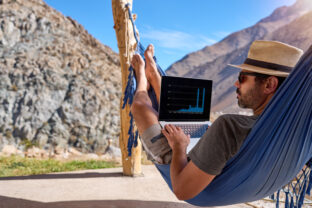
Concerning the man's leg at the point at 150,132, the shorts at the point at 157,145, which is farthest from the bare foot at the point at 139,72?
the shorts at the point at 157,145

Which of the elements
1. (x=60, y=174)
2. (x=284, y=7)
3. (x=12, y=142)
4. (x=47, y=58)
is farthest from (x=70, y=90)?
(x=284, y=7)

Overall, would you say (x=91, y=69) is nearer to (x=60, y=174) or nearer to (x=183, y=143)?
(x=60, y=174)

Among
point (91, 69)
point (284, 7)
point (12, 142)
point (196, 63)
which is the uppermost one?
point (284, 7)

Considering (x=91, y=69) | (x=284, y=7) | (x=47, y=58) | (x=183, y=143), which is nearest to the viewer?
(x=183, y=143)

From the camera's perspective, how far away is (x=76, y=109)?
7.87 meters

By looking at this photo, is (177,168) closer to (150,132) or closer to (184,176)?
(184,176)

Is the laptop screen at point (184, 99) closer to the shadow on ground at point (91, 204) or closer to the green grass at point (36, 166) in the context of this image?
the shadow on ground at point (91, 204)

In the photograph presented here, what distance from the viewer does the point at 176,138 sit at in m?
1.15

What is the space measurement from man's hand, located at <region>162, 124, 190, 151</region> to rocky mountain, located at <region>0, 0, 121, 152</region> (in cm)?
618

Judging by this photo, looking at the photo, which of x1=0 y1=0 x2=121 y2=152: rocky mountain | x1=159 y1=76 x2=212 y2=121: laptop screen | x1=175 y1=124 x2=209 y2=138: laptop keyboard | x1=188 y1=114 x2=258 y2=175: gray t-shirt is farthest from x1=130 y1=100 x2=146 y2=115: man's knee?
x1=0 y1=0 x2=121 y2=152: rocky mountain

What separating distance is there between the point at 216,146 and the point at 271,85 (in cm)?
37

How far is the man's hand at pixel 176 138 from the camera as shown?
1.13m

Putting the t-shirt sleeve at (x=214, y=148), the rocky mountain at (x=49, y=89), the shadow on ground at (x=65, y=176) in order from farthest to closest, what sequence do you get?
the rocky mountain at (x=49, y=89) → the shadow on ground at (x=65, y=176) → the t-shirt sleeve at (x=214, y=148)

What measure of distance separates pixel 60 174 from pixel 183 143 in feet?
7.84
